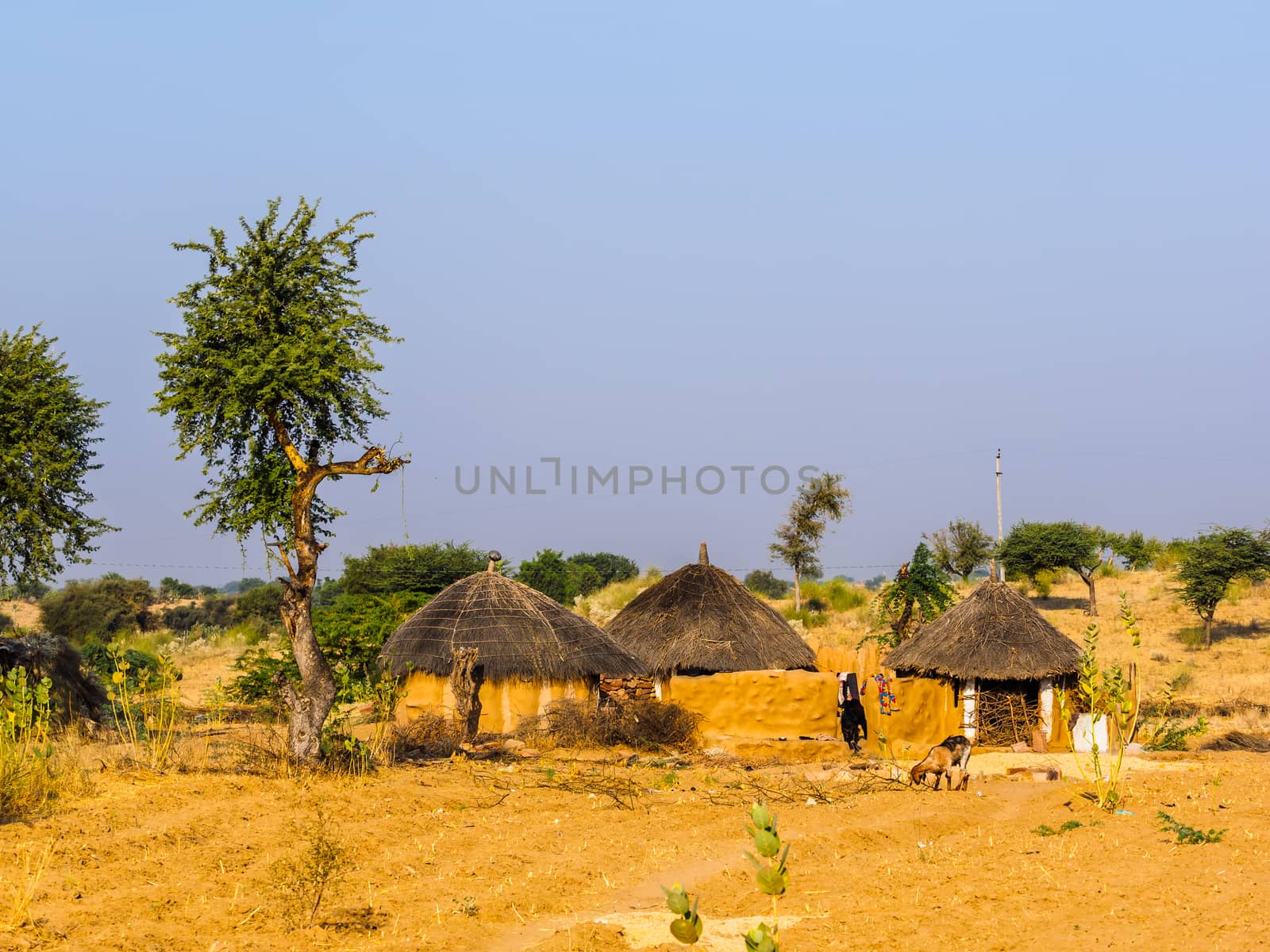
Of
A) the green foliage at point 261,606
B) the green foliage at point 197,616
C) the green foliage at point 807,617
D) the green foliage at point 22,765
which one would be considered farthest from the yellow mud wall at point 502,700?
the green foliage at point 197,616

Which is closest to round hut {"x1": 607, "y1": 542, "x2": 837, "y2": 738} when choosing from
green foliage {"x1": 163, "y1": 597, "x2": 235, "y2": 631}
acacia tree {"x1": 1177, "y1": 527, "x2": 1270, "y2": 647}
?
acacia tree {"x1": 1177, "y1": 527, "x2": 1270, "y2": 647}

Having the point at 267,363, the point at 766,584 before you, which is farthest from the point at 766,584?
the point at 267,363

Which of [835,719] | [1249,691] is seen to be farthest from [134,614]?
[1249,691]

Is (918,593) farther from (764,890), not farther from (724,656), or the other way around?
(764,890)

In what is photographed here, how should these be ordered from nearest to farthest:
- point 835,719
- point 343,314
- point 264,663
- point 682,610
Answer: point 343,314 < point 835,719 < point 682,610 < point 264,663

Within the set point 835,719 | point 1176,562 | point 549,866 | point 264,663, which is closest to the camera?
point 549,866

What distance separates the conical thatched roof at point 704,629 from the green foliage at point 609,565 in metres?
36.4

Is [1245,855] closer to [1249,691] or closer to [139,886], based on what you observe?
[139,886]

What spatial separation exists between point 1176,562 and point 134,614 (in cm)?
3994

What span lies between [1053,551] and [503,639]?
26.8m

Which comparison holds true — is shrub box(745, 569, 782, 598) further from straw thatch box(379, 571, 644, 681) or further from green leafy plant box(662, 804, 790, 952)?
green leafy plant box(662, 804, 790, 952)

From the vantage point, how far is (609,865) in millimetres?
9102

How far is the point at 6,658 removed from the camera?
14938 millimetres

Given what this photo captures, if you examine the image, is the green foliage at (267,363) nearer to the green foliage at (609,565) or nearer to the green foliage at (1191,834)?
the green foliage at (1191,834)
